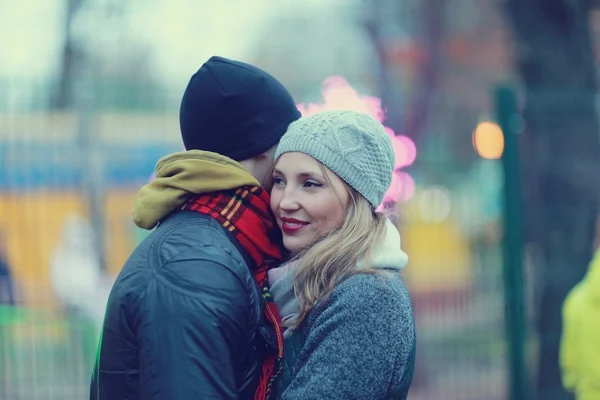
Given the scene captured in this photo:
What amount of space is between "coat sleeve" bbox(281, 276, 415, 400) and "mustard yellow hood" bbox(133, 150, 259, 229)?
1.36 ft

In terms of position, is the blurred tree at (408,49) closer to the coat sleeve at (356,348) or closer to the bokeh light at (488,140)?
the bokeh light at (488,140)

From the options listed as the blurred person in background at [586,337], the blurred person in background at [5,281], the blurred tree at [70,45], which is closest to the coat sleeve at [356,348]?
the blurred person in background at [586,337]

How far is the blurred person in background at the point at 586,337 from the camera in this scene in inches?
140

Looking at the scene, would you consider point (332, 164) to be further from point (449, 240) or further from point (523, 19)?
point (523, 19)

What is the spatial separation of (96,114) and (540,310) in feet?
11.0

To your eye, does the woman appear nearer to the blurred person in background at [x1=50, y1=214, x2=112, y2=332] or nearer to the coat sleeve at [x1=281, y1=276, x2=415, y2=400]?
the coat sleeve at [x1=281, y1=276, x2=415, y2=400]

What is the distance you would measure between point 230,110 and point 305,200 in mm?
316

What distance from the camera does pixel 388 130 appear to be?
624 cm

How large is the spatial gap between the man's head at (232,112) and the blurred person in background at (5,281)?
3.43 meters

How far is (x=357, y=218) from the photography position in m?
2.24

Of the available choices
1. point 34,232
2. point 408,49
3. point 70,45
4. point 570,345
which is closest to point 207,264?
point 570,345

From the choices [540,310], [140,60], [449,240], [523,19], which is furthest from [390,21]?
[140,60]

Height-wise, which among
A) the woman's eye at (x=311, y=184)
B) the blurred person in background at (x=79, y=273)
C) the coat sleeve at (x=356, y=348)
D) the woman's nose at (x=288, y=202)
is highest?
the woman's eye at (x=311, y=184)

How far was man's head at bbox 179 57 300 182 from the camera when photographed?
7.29 feet
